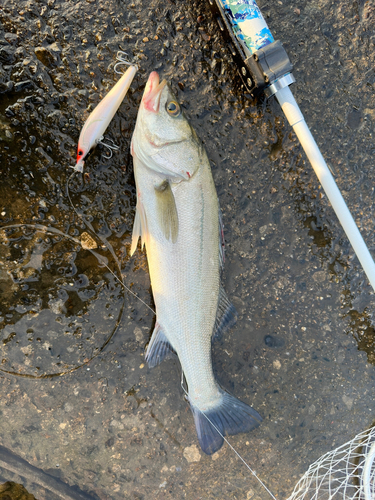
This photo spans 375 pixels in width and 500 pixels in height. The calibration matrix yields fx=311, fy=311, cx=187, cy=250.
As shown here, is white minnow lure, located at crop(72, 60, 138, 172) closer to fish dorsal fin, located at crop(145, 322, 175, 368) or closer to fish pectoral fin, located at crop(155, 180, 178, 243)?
fish pectoral fin, located at crop(155, 180, 178, 243)

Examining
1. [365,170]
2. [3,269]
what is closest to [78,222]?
[3,269]

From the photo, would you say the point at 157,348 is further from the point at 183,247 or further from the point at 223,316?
the point at 183,247

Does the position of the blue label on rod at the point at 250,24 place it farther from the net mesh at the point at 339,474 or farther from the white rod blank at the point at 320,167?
the net mesh at the point at 339,474

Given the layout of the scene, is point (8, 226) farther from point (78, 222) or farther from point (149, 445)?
point (149, 445)

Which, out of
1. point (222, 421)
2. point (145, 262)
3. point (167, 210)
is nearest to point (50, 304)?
point (145, 262)

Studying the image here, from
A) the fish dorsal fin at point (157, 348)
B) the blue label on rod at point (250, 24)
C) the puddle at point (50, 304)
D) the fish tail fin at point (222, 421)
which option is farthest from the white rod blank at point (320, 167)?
the puddle at point (50, 304)

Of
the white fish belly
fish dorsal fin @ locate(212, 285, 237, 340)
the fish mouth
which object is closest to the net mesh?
the white fish belly
